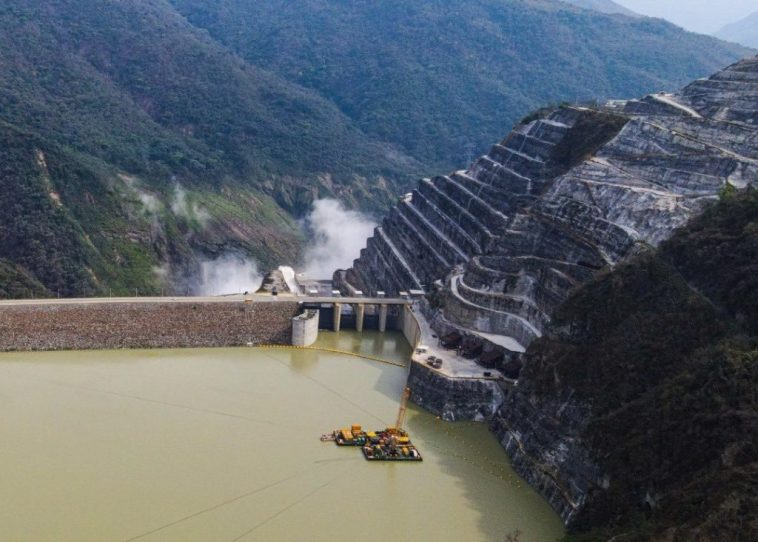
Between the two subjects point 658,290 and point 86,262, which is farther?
point 86,262

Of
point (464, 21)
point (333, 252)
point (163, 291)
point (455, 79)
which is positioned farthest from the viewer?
point (464, 21)

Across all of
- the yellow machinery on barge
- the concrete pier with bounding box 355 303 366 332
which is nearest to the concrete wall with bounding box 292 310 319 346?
the concrete pier with bounding box 355 303 366 332

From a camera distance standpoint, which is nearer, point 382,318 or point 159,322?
point 159,322

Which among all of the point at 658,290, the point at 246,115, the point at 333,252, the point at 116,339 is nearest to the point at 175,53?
the point at 246,115

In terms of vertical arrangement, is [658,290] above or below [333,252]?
above

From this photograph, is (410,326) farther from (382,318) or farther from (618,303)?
(618,303)

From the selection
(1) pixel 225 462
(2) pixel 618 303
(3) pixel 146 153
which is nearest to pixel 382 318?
(2) pixel 618 303

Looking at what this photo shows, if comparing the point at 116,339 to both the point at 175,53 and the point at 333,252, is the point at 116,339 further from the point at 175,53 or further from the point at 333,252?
the point at 175,53

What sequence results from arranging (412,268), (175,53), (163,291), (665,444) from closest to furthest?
1. (665,444)
2. (412,268)
3. (163,291)
4. (175,53)
